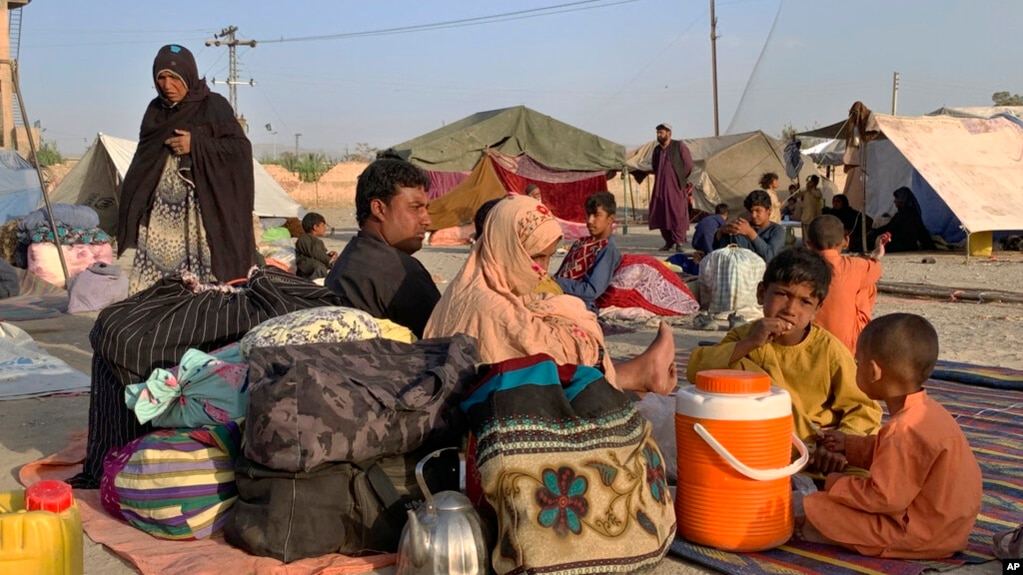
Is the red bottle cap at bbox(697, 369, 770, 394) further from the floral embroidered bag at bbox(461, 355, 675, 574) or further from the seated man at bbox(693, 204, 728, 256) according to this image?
the seated man at bbox(693, 204, 728, 256)

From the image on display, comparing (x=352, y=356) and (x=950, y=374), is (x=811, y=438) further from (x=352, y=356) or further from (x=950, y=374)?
(x=950, y=374)

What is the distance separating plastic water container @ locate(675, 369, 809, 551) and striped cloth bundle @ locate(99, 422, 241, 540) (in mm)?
1404

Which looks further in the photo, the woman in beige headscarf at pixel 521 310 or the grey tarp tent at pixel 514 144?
the grey tarp tent at pixel 514 144

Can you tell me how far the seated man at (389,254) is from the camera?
3.63m

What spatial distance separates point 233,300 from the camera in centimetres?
361

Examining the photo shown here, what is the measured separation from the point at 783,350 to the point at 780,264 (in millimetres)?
315

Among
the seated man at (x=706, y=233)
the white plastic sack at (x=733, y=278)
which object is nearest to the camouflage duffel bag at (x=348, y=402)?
the white plastic sack at (x=733, y=278)

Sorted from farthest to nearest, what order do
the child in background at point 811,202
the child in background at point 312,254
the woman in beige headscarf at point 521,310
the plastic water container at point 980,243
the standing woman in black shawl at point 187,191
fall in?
the child in background at point 811,202, the plastic water container at point 980,243, the child in background at point 312,254, the standing woman in black shawl at point 187,191, the woman in beige headscarf at point 521,310

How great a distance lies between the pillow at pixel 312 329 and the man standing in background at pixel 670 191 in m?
12.3

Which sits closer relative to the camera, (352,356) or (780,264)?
(352,356)

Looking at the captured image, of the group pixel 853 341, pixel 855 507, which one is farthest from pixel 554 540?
pixel 853 341

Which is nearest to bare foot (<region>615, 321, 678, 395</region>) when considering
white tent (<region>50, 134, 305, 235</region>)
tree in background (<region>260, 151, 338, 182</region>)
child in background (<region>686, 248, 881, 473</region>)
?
child in background (<region>686, 248, 881, 473</region>)

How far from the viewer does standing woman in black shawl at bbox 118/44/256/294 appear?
4785mm

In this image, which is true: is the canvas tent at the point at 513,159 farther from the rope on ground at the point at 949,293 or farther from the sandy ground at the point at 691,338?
the rope on ground at the point at 949,293
